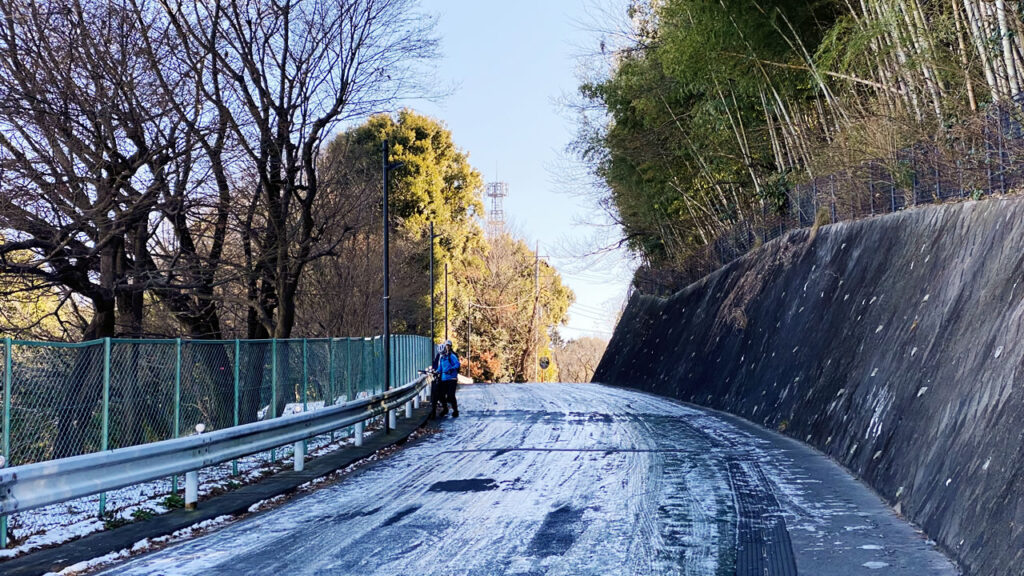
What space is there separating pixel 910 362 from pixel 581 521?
4.87 m

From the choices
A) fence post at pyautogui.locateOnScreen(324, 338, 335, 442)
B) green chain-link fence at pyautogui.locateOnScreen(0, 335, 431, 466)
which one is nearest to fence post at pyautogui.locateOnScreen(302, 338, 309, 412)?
green chain-link fence at pyautogui.locateOnScreen(0, 335, 431, 466)

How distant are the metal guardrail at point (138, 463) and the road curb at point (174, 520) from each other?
448 millimetres

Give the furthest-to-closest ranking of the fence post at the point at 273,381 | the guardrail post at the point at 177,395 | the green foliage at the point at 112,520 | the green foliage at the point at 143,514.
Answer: the fence post at the point at 273,381 < the guardrail post at the point at 177,395 < the green foliage at the point at 143,514 < the green foliage at the point at 112,520

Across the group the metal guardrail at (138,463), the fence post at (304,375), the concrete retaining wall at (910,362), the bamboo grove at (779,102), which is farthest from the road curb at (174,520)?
the bamboo grove at (779,102)

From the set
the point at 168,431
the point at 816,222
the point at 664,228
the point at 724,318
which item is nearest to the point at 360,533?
the point at 168,431

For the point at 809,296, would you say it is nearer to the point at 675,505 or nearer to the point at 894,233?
the point at 894,233

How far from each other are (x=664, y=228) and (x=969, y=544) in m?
36.7

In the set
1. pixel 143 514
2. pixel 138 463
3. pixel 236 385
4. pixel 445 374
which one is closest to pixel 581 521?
pixel 138 463

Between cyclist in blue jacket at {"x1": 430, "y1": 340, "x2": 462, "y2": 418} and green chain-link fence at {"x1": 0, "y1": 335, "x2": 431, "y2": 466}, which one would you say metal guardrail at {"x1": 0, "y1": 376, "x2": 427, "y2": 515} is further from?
cyclist in blue jacket at {"x1": 430, "y1": 340, "x2": 462, "y2": 418}

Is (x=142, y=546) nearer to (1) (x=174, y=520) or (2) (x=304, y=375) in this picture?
(1) (x=174, y=520)

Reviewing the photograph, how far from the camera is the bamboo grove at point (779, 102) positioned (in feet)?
46.5

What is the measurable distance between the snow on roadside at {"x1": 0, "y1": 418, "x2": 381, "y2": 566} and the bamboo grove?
10.6 m

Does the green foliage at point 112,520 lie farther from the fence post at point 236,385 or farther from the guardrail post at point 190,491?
the fence post at point 236,385

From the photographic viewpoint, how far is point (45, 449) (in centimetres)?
888
